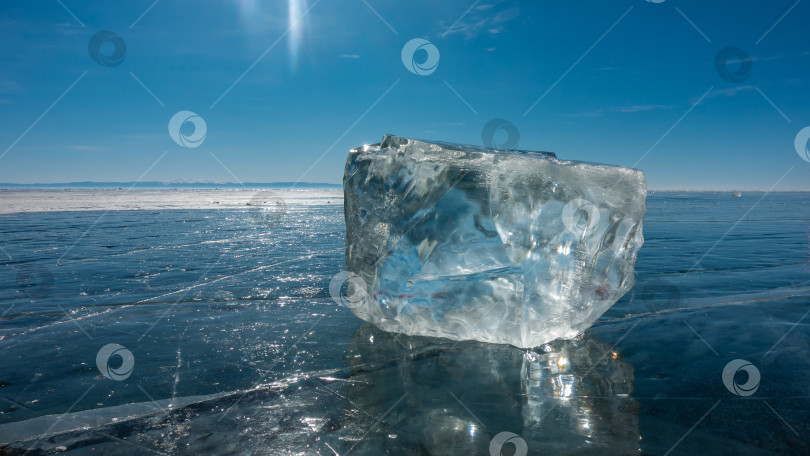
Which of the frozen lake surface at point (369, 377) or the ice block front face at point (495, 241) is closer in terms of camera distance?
the frozen lake surface at point (369, 377)

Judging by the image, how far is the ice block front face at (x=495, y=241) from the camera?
3.54 metres

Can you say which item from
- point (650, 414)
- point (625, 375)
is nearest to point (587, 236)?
point (625, 375)

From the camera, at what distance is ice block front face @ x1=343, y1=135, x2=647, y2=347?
354 centimetres

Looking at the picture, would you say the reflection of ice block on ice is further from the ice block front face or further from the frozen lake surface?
the ice block front face

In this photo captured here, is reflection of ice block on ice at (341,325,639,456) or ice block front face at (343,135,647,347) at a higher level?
ice block front face at (343,135,647,347)

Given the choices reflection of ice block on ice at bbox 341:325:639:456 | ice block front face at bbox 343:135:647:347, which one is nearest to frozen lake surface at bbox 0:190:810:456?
reflection of ice block on ice at bbox 341:325:639:456

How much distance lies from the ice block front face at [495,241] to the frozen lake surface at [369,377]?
0.86ft

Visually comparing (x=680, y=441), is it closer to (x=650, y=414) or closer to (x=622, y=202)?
(x=650, y=414)

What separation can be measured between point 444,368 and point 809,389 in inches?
90.0

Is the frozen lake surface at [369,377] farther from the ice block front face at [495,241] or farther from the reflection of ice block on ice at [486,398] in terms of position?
the ice block front face at [495,241]

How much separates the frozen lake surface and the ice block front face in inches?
10.3

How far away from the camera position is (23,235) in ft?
36.9

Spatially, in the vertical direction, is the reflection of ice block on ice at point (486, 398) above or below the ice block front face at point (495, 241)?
below

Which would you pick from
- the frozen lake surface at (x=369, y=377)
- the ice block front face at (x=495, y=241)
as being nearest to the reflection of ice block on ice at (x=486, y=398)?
the frozen lake surface at (x=369, y=377)
